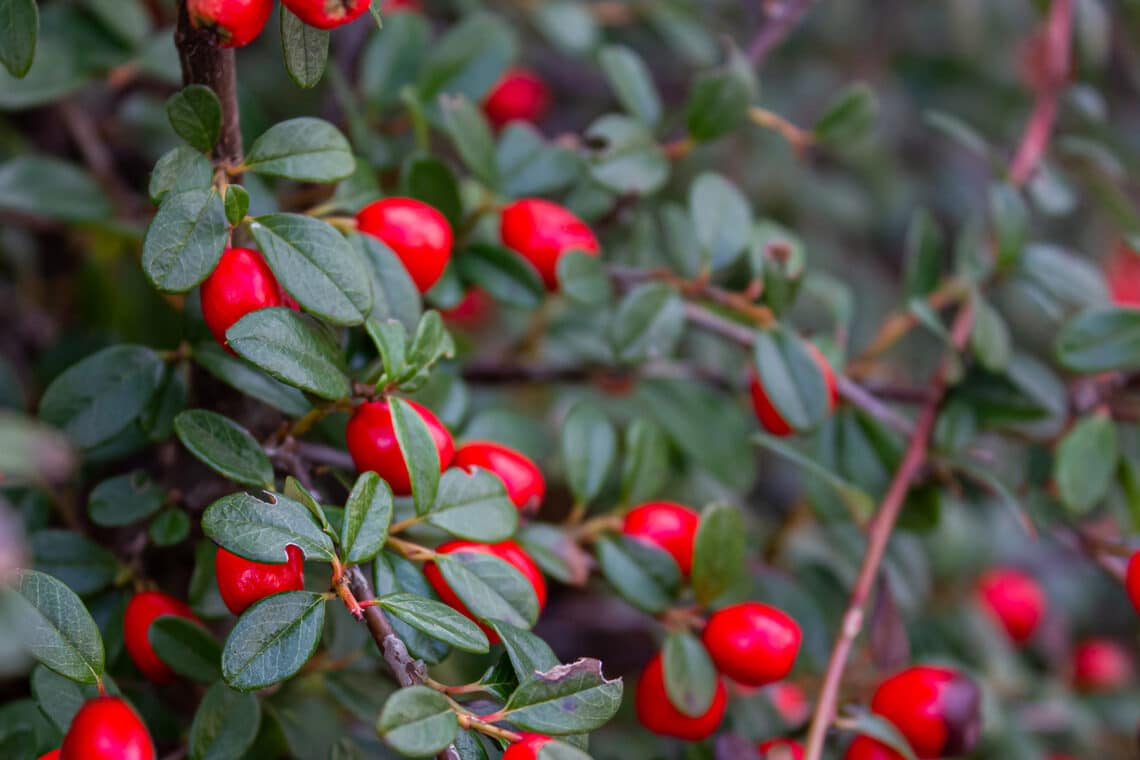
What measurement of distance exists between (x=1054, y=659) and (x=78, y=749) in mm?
1519

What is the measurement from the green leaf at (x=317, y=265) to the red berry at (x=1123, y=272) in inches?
78.9

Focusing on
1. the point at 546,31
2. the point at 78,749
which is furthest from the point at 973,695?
the point at 546,31

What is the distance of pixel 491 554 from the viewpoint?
0.79 metres

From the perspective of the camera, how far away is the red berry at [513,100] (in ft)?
5.50

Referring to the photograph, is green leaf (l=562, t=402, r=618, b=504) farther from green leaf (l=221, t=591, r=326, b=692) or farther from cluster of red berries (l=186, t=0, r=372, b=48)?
cluster of red berries (l=186, t=0, r=372, b=48)

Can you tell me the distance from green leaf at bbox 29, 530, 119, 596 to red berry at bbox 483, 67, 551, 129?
1.01m

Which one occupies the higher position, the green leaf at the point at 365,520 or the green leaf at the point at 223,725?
the green leaf at the point at 365,520

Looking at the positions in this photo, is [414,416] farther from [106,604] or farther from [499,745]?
[106,604]

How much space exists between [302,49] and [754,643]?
0.59m

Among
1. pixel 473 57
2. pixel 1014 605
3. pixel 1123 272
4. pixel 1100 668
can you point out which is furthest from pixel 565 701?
pixel 1123 272

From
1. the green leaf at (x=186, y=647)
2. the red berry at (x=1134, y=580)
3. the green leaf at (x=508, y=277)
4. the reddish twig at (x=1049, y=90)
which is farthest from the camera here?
the reddish twig at (x=1049, y=90)

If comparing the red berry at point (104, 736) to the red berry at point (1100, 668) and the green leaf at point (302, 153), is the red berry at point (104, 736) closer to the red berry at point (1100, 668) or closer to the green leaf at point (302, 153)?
the green leaf at point (302, 153)

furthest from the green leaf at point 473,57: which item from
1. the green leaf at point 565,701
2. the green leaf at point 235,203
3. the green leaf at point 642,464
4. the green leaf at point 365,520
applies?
the green leaf at point 565,701

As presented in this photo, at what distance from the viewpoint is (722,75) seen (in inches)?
44.7
